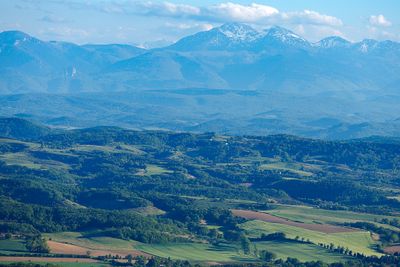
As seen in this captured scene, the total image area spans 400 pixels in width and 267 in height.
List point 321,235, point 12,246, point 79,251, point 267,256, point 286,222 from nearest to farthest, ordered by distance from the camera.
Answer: point 12,246
point 79,251
point 267,256
point 321,235
point 286,222

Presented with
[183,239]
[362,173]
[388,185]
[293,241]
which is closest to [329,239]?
[293,241]

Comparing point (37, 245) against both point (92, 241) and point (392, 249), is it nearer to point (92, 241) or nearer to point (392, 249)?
point (92, 241)

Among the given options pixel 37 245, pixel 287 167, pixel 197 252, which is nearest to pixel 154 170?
pixel 287 167

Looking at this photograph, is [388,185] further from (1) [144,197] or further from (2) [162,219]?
(2) [162,219]

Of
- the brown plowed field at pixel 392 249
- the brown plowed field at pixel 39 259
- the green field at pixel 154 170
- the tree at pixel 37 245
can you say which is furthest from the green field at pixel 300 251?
the green field at pixel 154 170

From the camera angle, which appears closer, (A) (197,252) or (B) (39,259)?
(B) (39,259)
